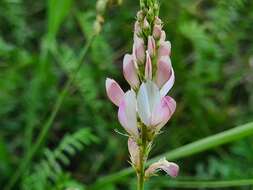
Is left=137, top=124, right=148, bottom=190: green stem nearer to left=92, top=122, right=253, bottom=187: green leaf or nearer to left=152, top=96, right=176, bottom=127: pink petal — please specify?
left=152, top=96, right=176, bottom=127: pink petal

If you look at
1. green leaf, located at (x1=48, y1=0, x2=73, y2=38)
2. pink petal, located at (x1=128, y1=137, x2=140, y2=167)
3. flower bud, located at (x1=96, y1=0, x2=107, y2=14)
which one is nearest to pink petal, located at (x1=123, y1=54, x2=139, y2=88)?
pink petal, located at (x1=128, y1=137, x2=140, y2=167)

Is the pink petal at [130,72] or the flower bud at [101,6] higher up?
the flower bud at [101,6]

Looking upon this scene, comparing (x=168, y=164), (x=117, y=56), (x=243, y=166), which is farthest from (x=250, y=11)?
(x=168, y=164)

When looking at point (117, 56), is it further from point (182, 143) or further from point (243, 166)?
point (243, 166)

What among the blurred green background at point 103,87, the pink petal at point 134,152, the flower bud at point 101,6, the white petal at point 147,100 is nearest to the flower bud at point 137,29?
the white petal at point 147,100

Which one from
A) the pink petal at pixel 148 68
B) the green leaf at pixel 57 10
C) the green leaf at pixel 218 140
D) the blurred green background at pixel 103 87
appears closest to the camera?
the pink petal at pixel 148 68

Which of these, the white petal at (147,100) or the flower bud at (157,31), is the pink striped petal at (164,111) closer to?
the white petal at (147,100)
